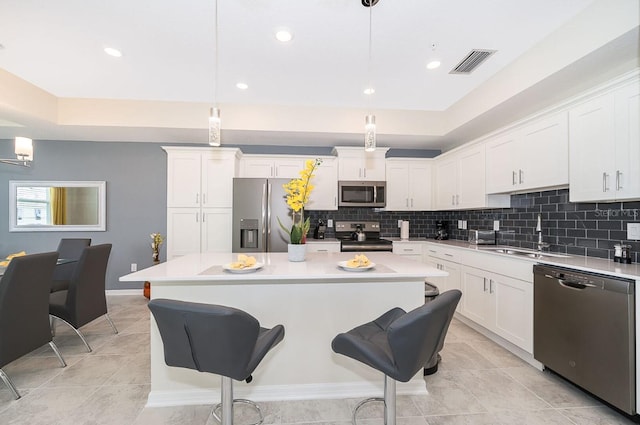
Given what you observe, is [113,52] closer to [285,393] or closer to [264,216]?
[264,216]

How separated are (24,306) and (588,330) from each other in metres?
3.97

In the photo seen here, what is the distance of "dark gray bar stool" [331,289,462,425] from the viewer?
1169mm

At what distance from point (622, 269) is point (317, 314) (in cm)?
205

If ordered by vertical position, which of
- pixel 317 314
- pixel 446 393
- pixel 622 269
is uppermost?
pixel 622 269

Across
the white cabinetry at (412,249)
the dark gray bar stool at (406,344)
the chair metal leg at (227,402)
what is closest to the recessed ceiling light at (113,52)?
the chair metal leg at (227,402)

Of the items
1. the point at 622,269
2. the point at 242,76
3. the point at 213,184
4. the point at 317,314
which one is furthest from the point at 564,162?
the point at 213,184

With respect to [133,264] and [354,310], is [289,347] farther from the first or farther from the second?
[133,264]

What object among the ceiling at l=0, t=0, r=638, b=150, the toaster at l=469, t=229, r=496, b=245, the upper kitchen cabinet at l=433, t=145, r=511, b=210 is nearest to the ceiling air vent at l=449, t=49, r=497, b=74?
the ceiling at l=0, t=0, r=638, b=150

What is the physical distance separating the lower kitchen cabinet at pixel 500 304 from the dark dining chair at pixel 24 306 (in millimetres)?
3904

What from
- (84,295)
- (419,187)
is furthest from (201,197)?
(419,187)

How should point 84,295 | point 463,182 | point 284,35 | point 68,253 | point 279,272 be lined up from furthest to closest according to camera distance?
1. point 463,182
2. point 68,253
3. point 84,295
4. point 284,35
5. point 279,272

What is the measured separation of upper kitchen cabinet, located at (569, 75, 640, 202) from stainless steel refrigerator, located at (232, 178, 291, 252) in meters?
2.99

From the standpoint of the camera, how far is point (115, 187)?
14.7 feet

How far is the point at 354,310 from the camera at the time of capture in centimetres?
202
